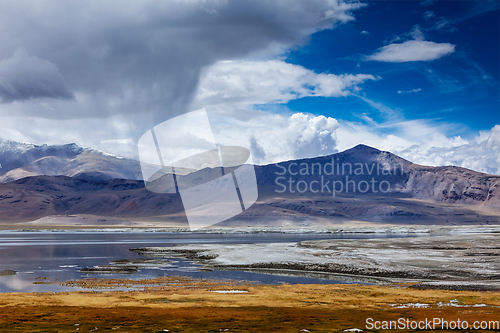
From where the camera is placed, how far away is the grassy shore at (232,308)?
60.0ft

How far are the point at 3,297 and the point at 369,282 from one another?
26629 mm

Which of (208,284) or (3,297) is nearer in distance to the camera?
(3,297)

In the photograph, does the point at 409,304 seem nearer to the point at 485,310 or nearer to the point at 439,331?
the point at 485,310

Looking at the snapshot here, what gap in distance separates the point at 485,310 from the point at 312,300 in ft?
29.4

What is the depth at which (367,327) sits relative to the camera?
17.8 metres

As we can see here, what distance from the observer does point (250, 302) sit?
24500mm

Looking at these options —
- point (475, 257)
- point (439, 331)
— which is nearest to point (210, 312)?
point (439, 331)

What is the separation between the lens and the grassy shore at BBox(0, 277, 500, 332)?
1828cm

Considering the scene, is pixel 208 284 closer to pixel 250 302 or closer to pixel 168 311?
pixel 250 302

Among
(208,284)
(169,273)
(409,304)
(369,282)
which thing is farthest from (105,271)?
(409,304)

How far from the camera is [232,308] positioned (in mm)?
22609

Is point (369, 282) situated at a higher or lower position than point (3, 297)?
lower

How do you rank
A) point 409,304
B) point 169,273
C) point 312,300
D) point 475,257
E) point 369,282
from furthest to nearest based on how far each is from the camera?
point 475,257
point 169,273
point 369,282
point 312,300
point 409,304

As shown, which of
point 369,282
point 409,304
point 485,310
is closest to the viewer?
point 485,310
